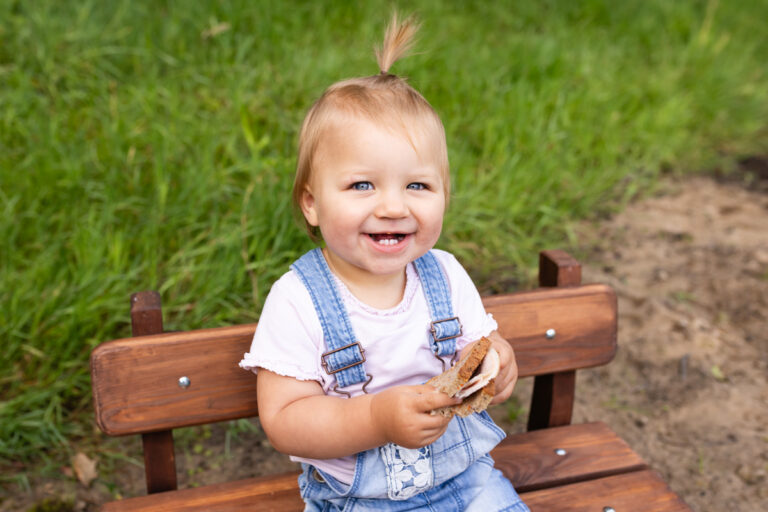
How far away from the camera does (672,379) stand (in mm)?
2852

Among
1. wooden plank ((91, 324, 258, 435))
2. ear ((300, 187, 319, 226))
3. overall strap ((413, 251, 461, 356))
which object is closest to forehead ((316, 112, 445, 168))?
ear ((300, 187, 319, 226))

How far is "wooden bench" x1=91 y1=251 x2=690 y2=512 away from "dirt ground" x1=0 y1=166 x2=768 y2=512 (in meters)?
0.74

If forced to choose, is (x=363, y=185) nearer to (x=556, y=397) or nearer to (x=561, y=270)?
(x=561, y=270)

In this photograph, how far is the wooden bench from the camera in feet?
5.15

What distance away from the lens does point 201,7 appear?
384 cm

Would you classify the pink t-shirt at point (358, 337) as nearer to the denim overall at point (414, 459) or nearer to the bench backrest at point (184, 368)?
the denim overall at point (414, 459)

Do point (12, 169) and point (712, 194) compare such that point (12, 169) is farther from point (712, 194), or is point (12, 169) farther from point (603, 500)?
point (712, 194)

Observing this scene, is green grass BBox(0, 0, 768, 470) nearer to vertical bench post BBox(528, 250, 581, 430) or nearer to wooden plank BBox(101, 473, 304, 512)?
wooden plank BBox(101, 473, 304, 512)

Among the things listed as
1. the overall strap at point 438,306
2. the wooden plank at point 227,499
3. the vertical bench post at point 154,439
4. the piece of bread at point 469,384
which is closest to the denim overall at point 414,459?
the overall strap at point 438,306

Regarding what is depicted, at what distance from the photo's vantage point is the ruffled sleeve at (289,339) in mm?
1392

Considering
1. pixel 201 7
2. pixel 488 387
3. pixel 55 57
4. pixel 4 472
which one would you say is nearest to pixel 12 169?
pixel 55 57

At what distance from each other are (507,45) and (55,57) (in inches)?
103

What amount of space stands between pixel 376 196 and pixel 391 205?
39 millimetres

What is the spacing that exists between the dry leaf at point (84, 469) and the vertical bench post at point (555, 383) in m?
1.42
